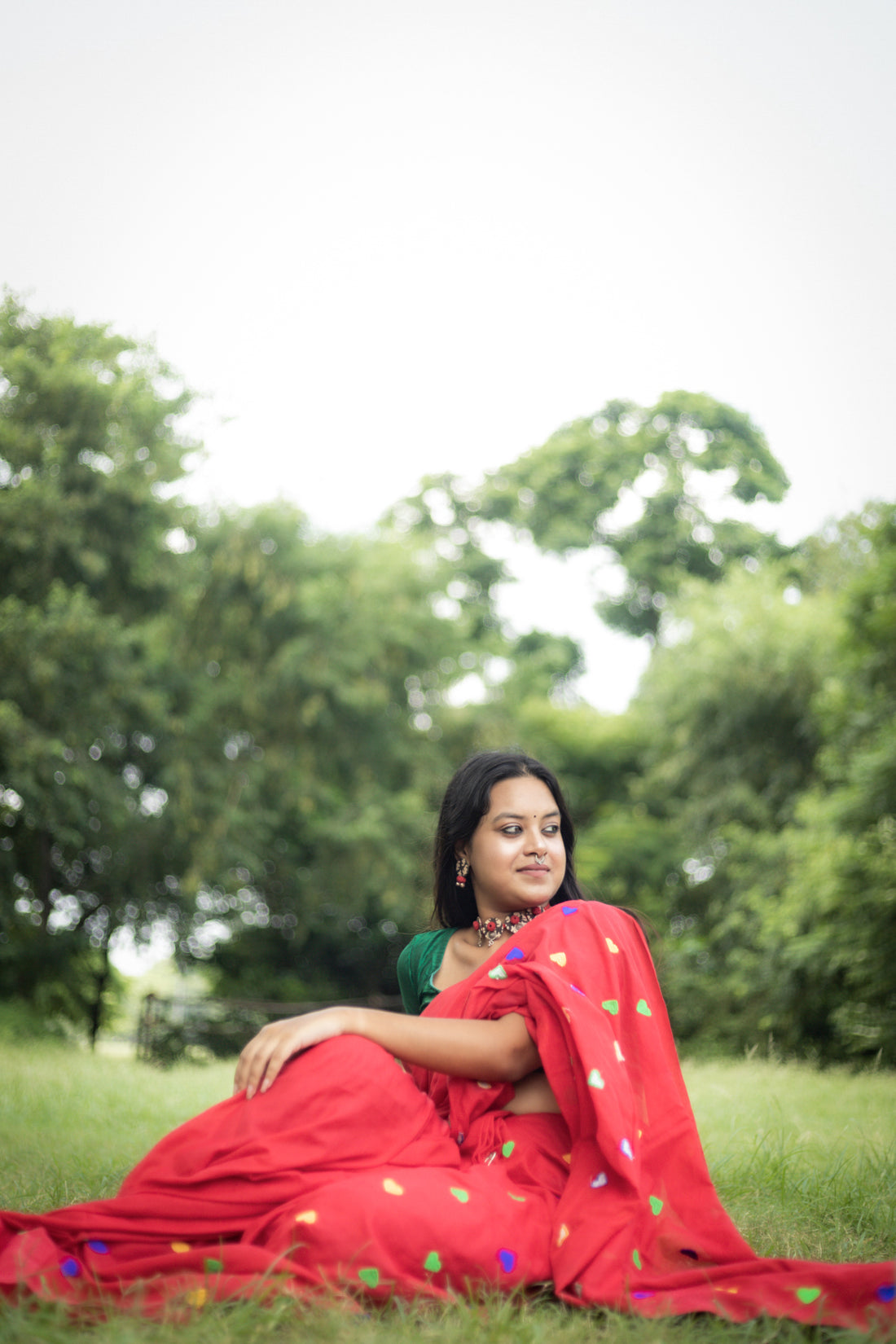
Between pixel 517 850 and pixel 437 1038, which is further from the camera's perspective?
pixel 517 850

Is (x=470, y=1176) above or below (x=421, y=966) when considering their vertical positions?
below

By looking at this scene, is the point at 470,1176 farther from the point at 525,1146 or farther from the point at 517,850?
the point at 517,850

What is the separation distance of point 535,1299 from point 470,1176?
0.81 feet

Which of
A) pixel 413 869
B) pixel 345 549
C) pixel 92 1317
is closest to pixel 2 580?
pixel 345 549

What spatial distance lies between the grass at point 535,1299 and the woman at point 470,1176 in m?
0.08

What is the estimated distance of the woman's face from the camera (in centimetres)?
299

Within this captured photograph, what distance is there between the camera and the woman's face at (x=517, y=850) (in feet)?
9.82

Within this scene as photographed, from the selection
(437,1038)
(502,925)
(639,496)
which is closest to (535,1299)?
(437,1038)

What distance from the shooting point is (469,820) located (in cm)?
312

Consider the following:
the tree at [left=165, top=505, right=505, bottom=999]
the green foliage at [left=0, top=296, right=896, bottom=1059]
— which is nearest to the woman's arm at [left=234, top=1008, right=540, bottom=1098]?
the green foliage at [left=0, top=296, right=896, bottom=1059]

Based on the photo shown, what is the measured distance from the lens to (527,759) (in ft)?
10.5

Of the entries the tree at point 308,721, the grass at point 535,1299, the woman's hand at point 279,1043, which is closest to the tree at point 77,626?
the tree at point 308,721

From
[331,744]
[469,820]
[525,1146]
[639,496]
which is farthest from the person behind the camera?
[639,496]

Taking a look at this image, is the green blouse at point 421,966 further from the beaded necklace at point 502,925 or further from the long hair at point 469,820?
the beaded necklace at point 502,925
